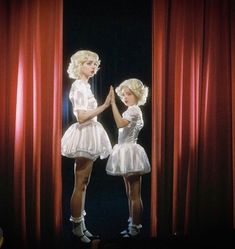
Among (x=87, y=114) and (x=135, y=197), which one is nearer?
(x=87, y=114)

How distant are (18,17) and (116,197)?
5.20ft

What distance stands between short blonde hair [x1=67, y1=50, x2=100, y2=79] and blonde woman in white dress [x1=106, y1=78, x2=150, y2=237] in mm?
289

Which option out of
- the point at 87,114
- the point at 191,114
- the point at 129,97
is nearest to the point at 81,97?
the point at 87,114

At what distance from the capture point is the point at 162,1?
109 inches

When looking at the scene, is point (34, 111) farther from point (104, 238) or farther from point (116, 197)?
point (104, 238)

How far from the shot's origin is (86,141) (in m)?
2.62

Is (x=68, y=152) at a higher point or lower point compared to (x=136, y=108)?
lower

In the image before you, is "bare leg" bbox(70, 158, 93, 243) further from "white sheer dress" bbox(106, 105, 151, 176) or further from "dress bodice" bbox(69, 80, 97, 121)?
"dress bodice" bbox(69, 80, 97, 121)

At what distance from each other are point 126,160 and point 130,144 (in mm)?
127

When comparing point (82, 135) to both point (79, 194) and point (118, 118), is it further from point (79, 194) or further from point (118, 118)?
point (79, 194)

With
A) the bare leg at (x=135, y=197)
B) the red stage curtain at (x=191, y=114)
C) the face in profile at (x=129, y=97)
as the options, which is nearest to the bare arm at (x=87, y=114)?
the face in profile at (x=129, y=97)

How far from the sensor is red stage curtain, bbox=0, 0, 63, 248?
2.61 meters

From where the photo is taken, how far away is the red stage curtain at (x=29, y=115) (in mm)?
2613

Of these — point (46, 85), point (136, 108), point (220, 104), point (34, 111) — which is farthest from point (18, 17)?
point (220, 104)
